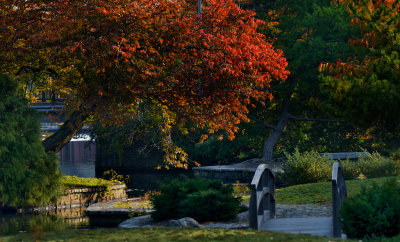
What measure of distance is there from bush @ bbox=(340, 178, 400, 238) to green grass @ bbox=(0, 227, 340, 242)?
0.56 metres

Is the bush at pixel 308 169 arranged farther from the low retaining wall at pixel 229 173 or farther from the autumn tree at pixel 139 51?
the low retaining wall at pixel 229 173

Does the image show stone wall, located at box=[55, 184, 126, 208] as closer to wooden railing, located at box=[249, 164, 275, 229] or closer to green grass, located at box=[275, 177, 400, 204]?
green grass, located at box=[275, 177, 400, 204]

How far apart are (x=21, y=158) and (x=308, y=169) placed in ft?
47.0

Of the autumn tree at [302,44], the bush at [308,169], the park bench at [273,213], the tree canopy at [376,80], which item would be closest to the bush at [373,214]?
the park bench at [273,213]

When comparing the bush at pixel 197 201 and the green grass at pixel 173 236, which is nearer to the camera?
the green grass at pixel 173 236

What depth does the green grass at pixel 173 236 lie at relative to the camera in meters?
→ 9.76

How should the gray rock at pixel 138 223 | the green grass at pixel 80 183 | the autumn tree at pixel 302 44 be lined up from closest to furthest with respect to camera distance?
the gray rock at pixel 138 223, the green grass at pixel 80 183, the autumn tree at pixel 302 44

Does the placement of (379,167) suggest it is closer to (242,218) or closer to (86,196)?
(242,218)

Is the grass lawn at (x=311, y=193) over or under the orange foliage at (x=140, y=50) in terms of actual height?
under

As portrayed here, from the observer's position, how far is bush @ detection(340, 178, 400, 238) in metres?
9.54

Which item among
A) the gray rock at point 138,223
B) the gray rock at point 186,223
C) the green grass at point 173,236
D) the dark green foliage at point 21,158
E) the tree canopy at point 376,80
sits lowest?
the gray rock at point 138,223

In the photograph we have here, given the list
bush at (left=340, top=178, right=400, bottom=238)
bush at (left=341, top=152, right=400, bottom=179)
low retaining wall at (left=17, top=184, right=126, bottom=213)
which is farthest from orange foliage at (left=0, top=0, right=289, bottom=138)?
bush at (left=341, top=152, right=400, bottom=179)

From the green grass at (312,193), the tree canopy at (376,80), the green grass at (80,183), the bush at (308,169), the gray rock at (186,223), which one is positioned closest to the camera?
the tree canopy at (376,80)

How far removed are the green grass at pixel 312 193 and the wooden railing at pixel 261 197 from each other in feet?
15.4
